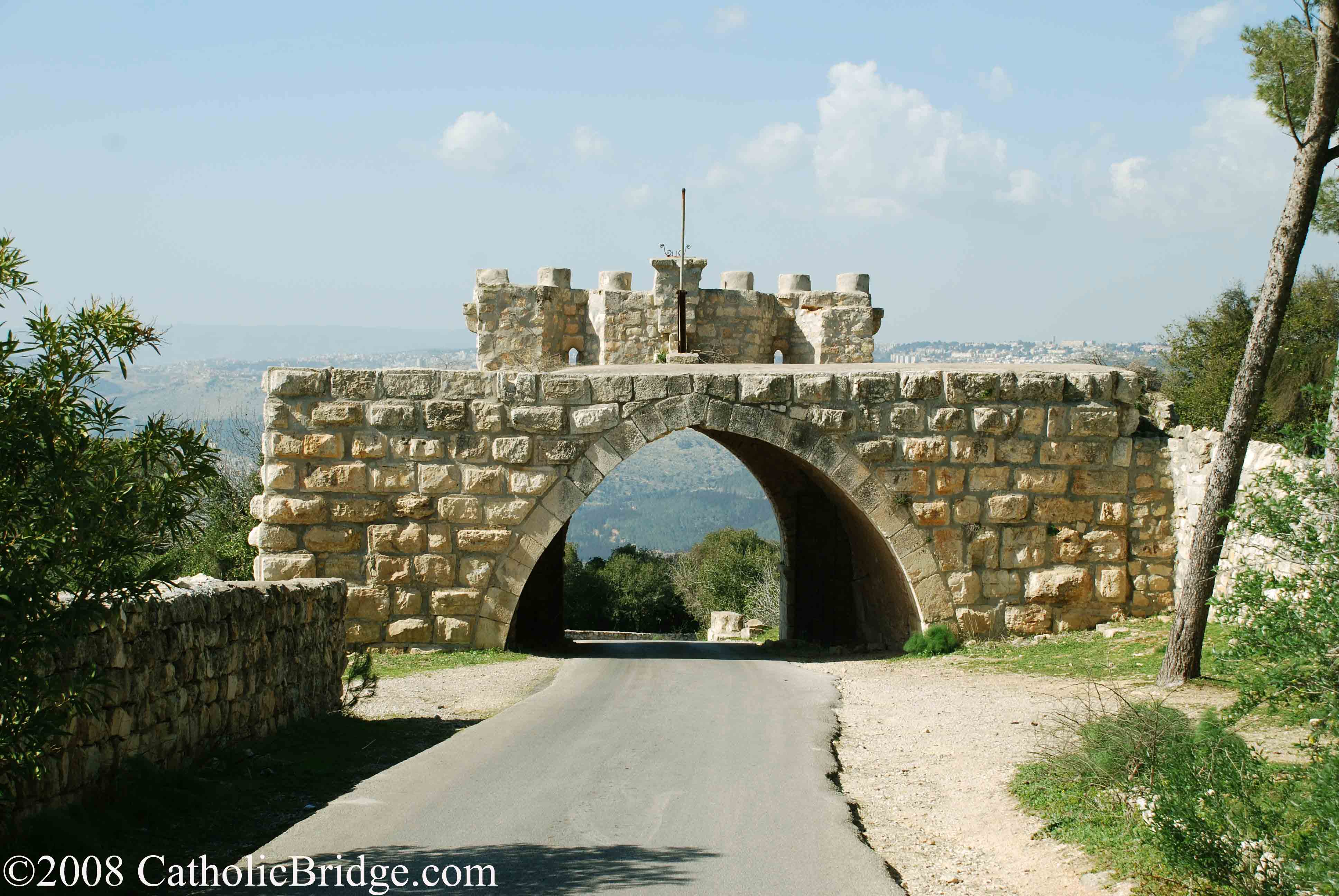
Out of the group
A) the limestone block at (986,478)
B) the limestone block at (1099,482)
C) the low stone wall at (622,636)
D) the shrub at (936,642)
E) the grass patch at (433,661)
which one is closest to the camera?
the grass patch at (433,661)

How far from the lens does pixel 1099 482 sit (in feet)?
39.0

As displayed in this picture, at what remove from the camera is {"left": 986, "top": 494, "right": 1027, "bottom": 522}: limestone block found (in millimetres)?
11734

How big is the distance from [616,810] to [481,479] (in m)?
6.20

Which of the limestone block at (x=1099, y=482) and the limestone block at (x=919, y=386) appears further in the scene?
the limestone block at (x=1099, y=482)

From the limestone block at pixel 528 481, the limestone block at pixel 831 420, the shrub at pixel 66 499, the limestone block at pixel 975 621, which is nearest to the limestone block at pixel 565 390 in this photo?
the limestone block at pixel 528 481

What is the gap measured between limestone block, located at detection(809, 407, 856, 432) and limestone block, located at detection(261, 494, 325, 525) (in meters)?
4.78

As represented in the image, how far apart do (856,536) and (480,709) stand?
662cm

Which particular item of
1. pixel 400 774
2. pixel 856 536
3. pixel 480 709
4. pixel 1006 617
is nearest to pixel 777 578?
pixel 856 536

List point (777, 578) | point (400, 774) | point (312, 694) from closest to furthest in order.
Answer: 1. point (400, 774)
2. point (312, 694)
3. point (777, 578)

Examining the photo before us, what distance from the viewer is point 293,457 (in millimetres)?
11398

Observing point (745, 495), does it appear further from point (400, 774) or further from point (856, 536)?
point (400, 774)

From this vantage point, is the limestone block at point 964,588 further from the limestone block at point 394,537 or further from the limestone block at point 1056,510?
the limestone block at point 394,537

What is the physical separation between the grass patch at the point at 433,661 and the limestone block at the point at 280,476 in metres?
1.83

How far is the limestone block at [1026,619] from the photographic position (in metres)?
11.8
